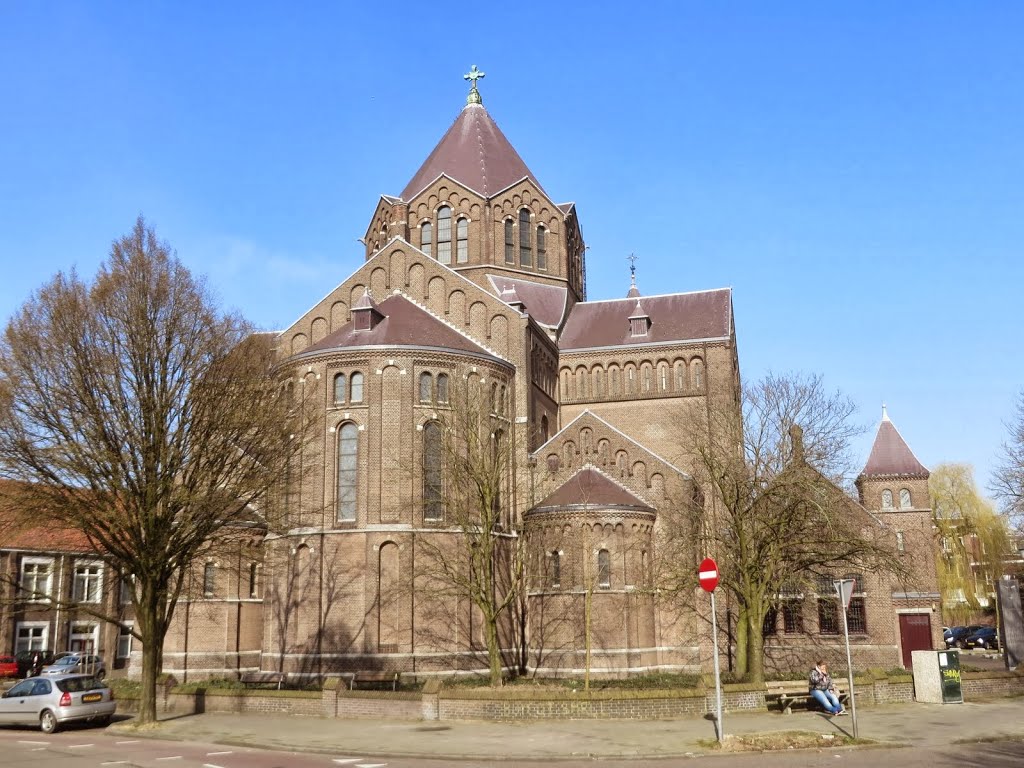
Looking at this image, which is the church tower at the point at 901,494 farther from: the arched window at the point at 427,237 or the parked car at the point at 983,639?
Answer: the arched window at the point at 427,237

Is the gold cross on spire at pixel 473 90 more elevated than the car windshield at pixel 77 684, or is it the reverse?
the gold cross on spire at pixel 473 90

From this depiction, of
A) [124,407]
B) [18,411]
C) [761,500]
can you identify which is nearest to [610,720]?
[761,500]

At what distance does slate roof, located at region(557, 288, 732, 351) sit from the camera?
1790 inches

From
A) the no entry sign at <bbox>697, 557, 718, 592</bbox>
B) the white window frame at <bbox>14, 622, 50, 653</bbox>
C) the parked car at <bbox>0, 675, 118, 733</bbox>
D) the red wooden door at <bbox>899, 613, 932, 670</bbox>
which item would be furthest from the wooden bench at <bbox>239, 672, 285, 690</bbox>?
the red wooden door at <bbox>899, 613, 932, 670</bbox>

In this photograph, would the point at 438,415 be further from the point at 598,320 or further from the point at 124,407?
the point at 598,320

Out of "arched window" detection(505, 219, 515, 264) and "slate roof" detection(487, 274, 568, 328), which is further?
"arched window" detection(505, 219, 515, 264)

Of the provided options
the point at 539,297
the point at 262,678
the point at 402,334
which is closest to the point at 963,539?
the point at 539,297

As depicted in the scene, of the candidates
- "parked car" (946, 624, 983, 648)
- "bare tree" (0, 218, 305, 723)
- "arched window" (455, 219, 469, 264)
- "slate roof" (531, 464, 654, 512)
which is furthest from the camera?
"parked car" (946, 624, 983, 648)

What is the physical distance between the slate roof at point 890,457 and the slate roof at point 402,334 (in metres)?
23.0

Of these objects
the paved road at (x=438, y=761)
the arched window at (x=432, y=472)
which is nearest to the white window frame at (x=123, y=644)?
the arched window at (x=432, y=472)

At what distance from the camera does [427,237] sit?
1890 inches

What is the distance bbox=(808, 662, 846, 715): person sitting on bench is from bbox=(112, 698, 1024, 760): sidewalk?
0.95 feet

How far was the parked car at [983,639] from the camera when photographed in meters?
56.8

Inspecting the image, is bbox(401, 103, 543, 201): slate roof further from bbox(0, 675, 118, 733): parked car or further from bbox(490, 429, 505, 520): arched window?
bbox(0, 675, 118, 733): parked car
